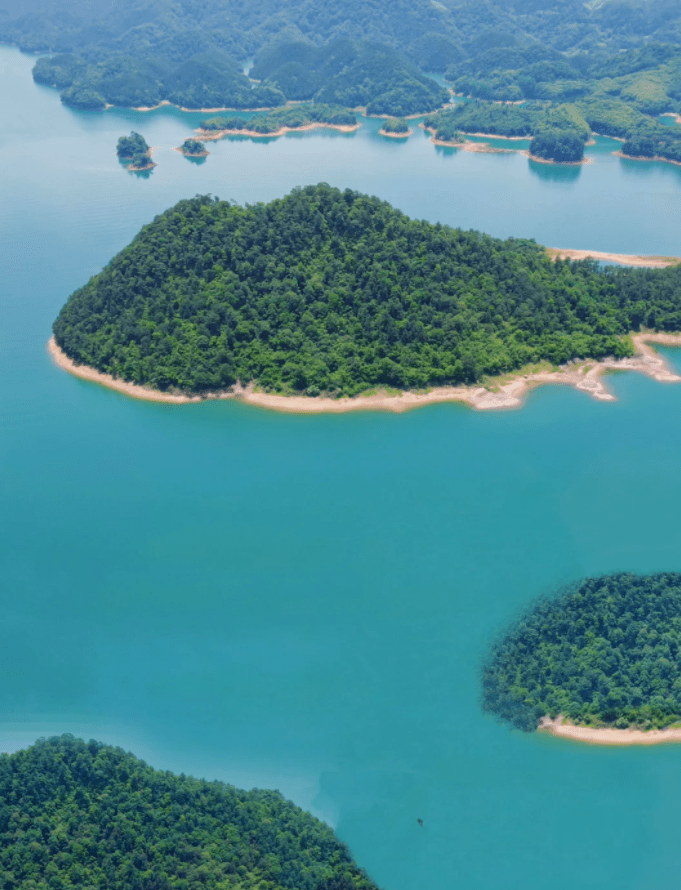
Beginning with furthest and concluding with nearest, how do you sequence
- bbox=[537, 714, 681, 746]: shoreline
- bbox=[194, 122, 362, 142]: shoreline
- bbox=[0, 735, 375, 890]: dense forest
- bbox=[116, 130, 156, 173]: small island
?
bbox=[194, 122, 362, 142]: shoreline, bbox=[116, 130, 156, 173]: small island, bbox=[537, 714, 681, 746]: shoreline, bbox=[0, 735, 375, 890]: dense forest

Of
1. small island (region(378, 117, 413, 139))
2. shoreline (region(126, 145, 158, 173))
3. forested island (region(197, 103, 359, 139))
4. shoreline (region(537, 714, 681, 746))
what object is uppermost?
shoreline (region(537, 714, 681, 746))

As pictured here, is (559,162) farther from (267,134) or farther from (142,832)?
(142,832)

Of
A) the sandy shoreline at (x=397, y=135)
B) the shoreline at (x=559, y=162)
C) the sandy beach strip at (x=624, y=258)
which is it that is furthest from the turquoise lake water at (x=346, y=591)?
Answer: the sandy shoreline at (x=397, y=135)

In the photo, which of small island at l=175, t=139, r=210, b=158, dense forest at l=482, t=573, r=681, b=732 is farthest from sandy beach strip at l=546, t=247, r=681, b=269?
small island at l=175, t=139, r=210, b=158

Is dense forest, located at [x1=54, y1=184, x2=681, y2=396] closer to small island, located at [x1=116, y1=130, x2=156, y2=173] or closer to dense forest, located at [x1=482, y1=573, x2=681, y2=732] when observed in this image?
dense forest, located at [x1=482, y1=573, x2=681, y2=732]

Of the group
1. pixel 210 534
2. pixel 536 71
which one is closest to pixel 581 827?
pixel 210 534

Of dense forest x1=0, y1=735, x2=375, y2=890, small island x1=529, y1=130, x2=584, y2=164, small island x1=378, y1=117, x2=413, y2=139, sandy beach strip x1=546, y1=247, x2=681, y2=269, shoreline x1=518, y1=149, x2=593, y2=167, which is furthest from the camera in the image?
small island x1=378, y1=117, x2=413, y2=139

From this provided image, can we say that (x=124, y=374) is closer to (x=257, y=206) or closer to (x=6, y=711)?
(x=257, y=206)
